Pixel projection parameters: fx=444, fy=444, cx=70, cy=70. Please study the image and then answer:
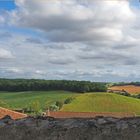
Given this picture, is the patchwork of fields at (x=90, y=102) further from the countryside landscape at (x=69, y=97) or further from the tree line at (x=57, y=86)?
the tree line at (x=57, y=86)

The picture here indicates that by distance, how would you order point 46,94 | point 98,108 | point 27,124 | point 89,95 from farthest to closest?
point 46,94, point 89,95, point 98,108, point 27,124

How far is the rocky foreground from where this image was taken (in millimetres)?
5988

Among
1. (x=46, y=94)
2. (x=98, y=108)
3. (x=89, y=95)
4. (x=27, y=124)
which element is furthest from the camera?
(x=46, y=94)

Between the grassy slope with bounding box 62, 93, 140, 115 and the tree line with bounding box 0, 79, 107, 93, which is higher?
the tree line with bounding box 0, 79, 107, 93

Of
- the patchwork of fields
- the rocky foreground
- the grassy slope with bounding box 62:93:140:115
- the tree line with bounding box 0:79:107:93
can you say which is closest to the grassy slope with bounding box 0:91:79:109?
the patchwork of fields

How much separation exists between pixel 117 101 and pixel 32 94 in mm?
26363

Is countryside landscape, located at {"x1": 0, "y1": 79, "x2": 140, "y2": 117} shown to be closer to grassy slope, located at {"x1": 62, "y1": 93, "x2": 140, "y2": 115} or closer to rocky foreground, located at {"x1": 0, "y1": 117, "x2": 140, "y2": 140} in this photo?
grassy slope, located at {"x1": 62, "y1": 93, "x2": 140, "y2": 115}

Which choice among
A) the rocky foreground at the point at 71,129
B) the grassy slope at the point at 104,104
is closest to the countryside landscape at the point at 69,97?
the grassy slope at the point at 104,104

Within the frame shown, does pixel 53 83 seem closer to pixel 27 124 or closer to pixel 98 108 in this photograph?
pixel 98 108

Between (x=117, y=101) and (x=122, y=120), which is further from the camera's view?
(x=117, y=101)

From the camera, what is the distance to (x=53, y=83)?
118 metres

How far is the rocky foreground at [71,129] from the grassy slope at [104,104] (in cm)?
7699

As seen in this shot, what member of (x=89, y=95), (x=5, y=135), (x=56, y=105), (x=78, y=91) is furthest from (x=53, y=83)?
(x=5, y=135)

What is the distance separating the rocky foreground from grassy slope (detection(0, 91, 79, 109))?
266 ft
